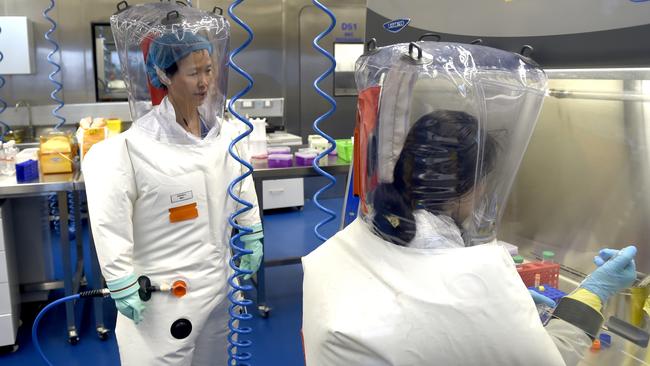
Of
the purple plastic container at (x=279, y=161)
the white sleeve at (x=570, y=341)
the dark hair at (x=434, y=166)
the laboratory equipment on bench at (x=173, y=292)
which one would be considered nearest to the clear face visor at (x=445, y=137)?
the dark hair at (x=434, y=166)

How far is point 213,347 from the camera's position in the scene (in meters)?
1.96

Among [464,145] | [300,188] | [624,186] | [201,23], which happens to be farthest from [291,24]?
[464,145]

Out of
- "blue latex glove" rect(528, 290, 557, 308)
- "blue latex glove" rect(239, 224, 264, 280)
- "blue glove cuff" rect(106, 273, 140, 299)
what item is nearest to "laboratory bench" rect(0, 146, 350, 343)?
"blue latex glove" rect(239, 224, 264, 280)

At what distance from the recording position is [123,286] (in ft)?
5.58

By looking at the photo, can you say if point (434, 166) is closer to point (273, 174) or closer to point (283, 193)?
point (273, 174)

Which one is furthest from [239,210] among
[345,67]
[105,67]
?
[345,67]

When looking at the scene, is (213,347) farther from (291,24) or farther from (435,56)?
(291,24)

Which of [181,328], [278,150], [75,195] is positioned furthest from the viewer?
[278,150]

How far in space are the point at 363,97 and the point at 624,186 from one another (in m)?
0.87

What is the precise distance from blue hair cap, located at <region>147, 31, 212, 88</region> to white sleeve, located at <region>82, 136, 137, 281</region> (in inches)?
A: 11.4

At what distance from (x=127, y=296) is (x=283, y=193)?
3.52 m

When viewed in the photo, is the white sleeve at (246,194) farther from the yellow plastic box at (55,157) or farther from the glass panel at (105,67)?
the glass panel at (105,67)

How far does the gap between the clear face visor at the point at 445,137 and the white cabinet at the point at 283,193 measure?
405 centimetres

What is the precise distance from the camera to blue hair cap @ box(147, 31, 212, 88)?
1.71 metres
